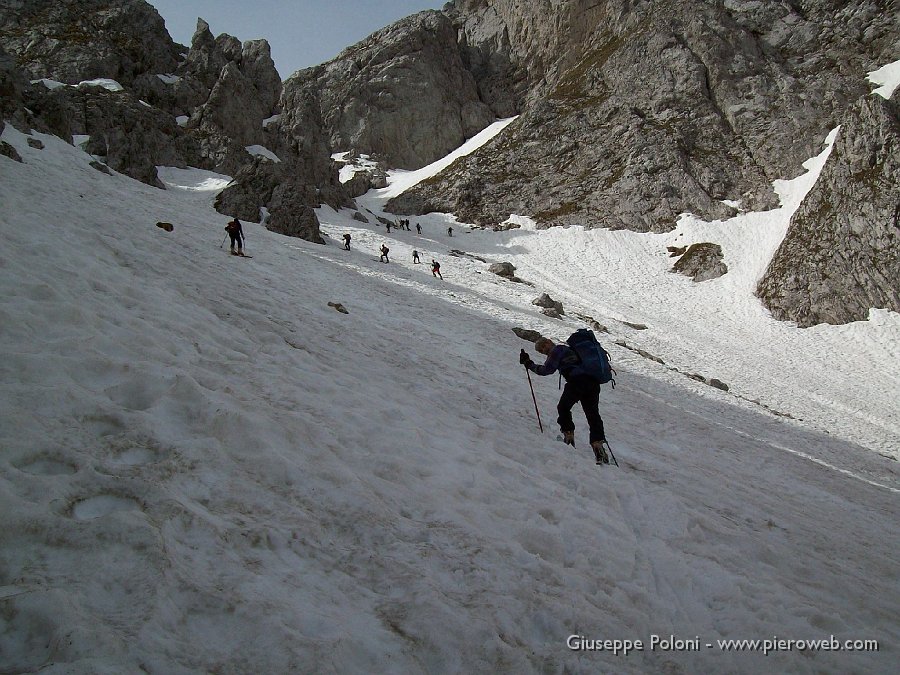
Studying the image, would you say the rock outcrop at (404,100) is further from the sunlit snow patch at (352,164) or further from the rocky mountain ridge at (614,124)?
the rocky mountain ridge at (614,124)

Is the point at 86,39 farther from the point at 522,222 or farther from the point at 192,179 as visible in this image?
the point at 522,222

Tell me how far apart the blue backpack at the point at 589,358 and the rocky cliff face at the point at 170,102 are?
35079 millimetres

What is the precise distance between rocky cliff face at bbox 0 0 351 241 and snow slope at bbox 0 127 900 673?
104 feet

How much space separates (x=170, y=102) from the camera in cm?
5869

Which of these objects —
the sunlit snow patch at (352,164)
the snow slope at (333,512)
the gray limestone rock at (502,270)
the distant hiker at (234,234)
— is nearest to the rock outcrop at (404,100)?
the sunlit snow patch at (352,164)

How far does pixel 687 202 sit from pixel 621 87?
95.1ft

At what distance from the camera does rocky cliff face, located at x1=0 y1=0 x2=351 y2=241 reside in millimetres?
40969

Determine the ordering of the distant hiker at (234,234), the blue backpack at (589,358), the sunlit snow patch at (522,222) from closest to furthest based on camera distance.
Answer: the blue backpack at (589,358) < the distant hiker at (234,234) < the sunlit snow patch at (522,222)

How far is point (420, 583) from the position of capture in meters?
3.84

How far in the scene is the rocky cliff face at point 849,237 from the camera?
127ft

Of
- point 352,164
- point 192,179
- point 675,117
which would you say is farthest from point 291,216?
point 352,164

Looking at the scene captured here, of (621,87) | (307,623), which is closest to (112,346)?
(307,623)

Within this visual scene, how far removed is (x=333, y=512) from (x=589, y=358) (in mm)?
5237

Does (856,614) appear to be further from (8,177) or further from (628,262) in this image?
(628,262)
